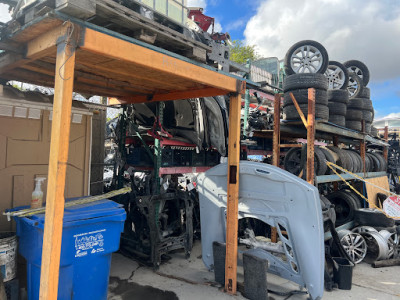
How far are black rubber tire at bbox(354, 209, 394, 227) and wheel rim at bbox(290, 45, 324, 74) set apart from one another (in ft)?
10.6

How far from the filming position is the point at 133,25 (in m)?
2.56

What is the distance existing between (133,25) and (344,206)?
6.50 meters

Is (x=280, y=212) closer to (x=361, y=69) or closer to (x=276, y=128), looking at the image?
(x=276, y=128)

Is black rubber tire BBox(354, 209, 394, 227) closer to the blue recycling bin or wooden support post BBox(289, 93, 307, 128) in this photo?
wooden support post BBox(289, 93, 307, 128)

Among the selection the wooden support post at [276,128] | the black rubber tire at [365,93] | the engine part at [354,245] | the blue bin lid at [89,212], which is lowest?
the engine part at [354,245]

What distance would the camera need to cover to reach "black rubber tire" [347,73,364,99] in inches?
314

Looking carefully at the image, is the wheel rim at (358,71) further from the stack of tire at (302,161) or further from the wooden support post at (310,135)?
the wooden support post at (310,135)

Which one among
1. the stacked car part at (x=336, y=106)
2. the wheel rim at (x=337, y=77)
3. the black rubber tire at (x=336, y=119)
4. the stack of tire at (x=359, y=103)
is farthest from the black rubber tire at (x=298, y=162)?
the wheel rim at (x=337, y=77)

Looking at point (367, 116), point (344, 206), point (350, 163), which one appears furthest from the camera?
point (367, 116)

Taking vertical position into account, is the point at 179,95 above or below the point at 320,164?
above

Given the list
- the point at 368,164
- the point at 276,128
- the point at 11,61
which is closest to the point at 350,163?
the point at 368,164

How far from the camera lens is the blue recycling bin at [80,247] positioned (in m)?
2.81

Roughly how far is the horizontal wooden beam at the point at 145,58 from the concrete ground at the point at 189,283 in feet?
9.04

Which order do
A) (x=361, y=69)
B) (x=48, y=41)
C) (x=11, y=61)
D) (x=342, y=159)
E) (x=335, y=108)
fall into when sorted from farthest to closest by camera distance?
(x=361, y=69)
(x=335, y=108)
(x=342, y=159)
(x=11, y=61)
(x=48, y=41)
